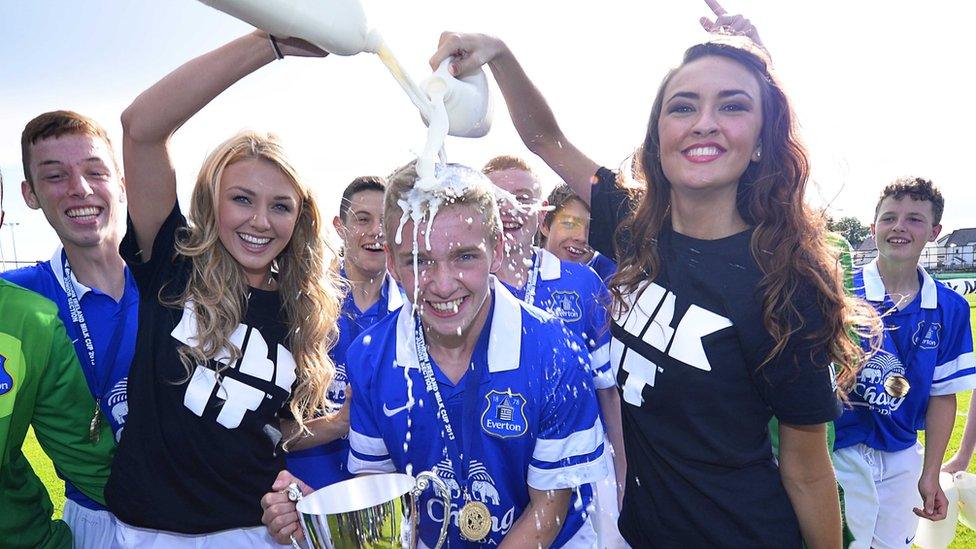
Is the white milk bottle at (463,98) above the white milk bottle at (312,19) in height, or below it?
below

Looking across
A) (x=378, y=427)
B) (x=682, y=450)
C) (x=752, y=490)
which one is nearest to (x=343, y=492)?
(x=378, y=427)

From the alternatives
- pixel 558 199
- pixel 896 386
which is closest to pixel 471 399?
pixel 558 199

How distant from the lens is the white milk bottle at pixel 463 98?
195 cm

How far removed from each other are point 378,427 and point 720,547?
1222 millimetres

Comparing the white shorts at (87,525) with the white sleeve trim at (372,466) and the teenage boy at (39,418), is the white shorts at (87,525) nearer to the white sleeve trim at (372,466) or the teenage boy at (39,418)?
the teenage boy at (39,418)

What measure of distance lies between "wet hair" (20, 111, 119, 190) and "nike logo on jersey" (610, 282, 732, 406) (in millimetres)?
2629

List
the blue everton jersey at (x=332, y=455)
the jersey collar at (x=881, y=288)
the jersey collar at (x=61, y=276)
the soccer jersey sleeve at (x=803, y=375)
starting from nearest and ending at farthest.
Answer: the soccer jersey sleeve at (x=803, y=375) < the jersey collar at (x=61, y=276) < the blue everton jersey at (x=332, y=455) < the jersey collar at (x=881, y=288)

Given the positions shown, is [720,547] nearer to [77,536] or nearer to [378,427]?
[378,427]

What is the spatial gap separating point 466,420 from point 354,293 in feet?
6.15

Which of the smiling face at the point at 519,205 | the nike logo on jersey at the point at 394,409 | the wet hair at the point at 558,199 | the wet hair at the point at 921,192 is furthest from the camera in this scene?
the wet hair at the point at 558,199

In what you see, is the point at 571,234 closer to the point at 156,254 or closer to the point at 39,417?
the point at 156,254

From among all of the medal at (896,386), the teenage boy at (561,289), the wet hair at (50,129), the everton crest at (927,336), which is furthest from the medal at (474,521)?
the everton crest at (927,336)

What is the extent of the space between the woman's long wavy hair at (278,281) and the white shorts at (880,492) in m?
3.01

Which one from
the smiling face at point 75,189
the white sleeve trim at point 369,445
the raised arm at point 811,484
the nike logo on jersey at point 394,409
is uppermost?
the smiling face at point 75,189
